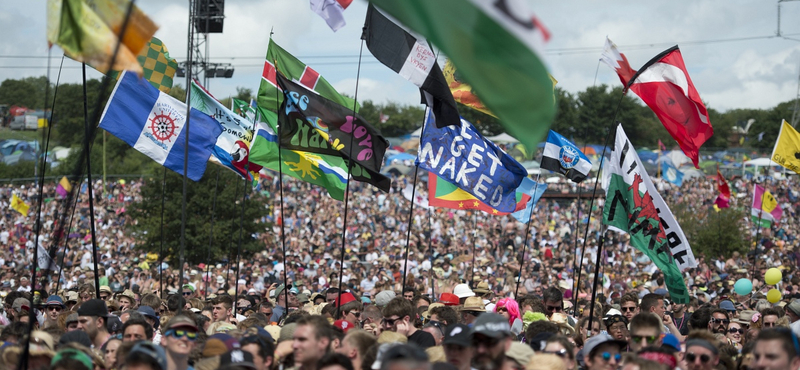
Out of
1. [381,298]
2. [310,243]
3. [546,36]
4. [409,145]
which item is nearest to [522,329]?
[381,298]

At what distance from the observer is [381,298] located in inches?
429

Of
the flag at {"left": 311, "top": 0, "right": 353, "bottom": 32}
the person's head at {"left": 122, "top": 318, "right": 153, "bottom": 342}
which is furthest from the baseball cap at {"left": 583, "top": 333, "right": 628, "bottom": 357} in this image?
the flag at {"left": 311, "top": 0, "right": 353, "bottom": 32}

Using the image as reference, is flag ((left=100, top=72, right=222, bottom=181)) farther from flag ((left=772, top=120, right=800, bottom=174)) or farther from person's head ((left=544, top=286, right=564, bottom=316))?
flag ((left=772, top=120, right=800, bottom=174))

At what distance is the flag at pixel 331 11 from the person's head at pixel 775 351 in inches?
265

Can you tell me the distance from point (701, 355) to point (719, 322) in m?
3.95

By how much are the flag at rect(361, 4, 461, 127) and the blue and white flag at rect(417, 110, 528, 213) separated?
2311 mm

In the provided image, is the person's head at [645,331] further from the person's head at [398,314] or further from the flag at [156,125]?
the flag at [156,125]

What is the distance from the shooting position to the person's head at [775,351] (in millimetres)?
5496

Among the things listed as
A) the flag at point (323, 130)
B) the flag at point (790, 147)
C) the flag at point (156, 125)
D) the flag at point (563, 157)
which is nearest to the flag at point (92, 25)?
the flag at point (156, 125)

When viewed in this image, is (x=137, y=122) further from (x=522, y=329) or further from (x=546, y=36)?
(x=546, y=36)

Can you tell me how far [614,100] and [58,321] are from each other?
93566 millimetres

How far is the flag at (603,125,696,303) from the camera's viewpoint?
11156 mm

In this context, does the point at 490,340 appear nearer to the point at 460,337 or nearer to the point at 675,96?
the point at 460,337

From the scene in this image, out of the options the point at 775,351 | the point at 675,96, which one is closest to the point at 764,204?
the point at 675,96
